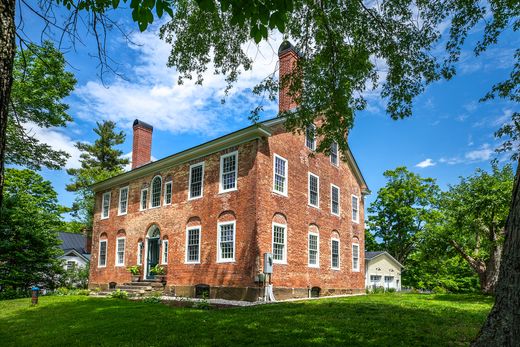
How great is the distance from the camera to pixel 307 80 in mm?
9898

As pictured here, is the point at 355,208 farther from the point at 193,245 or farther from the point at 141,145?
the point at 141,145

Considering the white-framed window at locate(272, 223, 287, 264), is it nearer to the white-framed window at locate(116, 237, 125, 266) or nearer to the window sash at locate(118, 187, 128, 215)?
the white-framed window at locate(116, 237, 125, 266)

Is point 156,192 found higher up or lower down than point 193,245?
higher up

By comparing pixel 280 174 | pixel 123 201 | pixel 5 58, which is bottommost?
pixel 5 58

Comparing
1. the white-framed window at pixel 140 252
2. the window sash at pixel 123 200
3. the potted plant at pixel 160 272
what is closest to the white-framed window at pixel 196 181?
the potted plant at pixel 160 272

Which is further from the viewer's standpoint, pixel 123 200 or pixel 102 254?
pixel 102 254

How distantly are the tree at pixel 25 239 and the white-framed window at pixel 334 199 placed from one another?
52.2 feet

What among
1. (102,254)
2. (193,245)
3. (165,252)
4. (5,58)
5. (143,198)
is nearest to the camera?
(5,58)

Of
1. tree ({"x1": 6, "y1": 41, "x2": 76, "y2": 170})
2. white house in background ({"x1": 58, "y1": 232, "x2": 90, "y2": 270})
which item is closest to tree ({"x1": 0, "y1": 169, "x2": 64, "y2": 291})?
tree ({"x1": 6, "y1": 41, "x2": 76, "y2": 170})

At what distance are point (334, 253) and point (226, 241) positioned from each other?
750 cm

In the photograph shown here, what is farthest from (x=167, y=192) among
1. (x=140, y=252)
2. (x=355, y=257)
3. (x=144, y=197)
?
(x=355, y=257)

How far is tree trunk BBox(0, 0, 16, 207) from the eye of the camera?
124 inches

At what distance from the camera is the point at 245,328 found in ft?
27.2

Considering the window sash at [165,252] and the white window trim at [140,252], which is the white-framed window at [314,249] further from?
the white window trim at [140,252]
